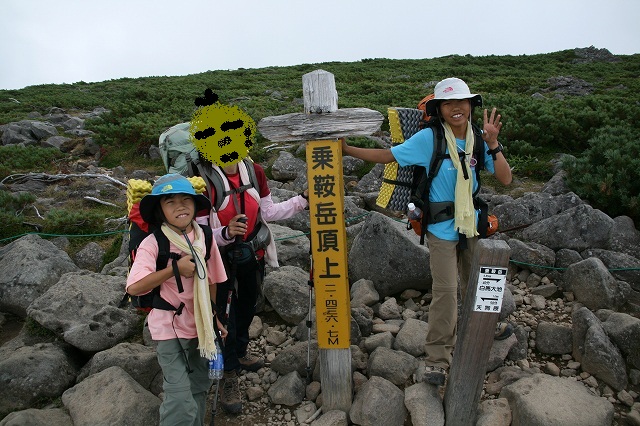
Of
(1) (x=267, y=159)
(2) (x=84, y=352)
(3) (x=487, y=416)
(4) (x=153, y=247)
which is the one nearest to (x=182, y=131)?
(4) (x=153, y=247)

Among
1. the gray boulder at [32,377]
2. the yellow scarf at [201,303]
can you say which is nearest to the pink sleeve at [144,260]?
the yellow scarf at [201,303]

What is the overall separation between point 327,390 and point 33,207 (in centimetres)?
818

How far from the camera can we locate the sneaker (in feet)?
13.2

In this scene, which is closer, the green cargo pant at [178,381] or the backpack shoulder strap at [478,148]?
the green cargo pant at [178,381]

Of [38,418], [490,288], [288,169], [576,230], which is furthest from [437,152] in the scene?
[288,169]

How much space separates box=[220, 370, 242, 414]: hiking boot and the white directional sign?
2.31m

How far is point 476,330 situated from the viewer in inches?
144

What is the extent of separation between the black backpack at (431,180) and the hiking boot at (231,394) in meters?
2.19

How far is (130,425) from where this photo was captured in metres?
3.79

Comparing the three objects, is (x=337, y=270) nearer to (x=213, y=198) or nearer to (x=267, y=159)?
(x=213, y=198)

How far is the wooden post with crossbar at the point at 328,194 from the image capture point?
4023mm

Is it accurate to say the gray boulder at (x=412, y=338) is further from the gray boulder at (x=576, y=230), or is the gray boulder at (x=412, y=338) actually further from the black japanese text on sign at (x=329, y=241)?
the gray boulder at (x=576, y=230)

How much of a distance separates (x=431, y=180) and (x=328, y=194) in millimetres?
867

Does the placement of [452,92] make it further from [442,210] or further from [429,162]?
[442,210]
